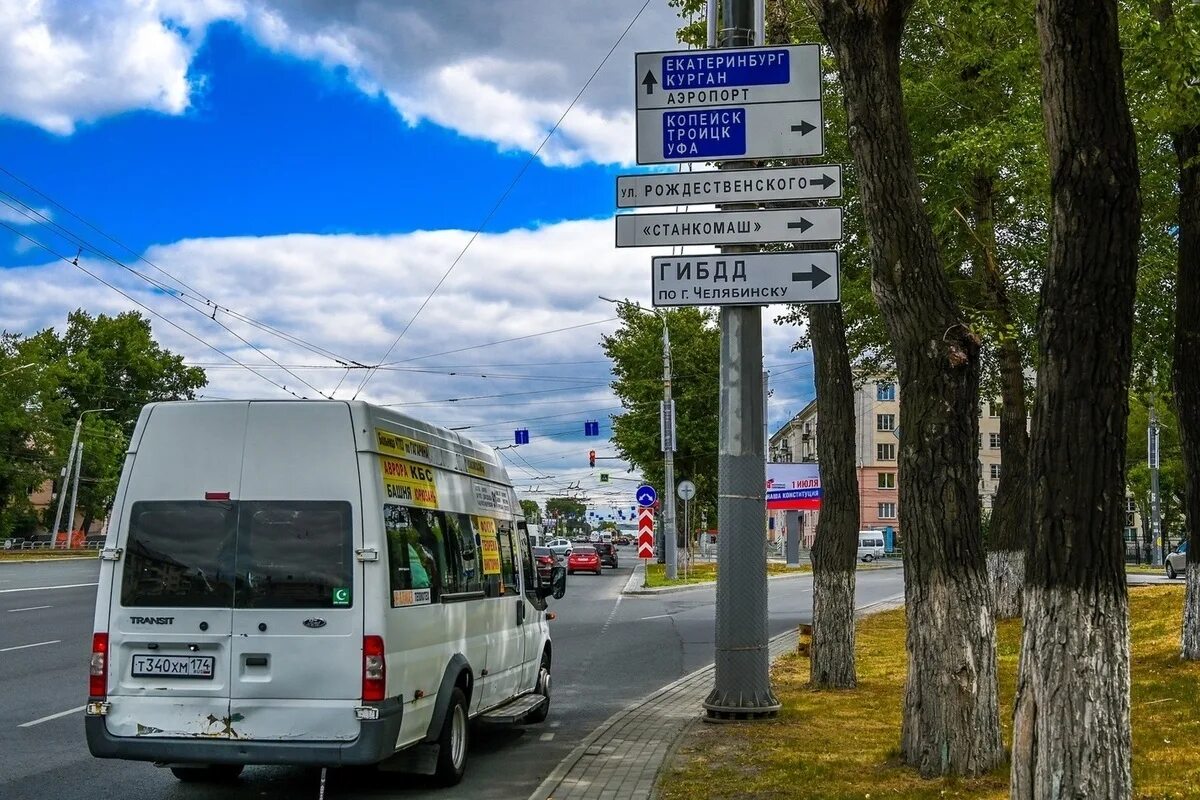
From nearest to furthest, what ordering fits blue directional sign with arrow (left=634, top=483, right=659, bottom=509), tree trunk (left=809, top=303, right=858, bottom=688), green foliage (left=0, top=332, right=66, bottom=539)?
tree trunk (left=809, top=303, right=858, bottom=688) < blue directional sign with arrow (left=634, top=483, right=659, bottom=509) < green foliage (left=0, top=332, right=66, bottom=539)

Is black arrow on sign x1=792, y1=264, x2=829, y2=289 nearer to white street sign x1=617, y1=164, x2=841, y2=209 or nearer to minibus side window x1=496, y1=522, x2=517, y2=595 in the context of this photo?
white street sign x1=617, y1=164, x2=841, y2=209

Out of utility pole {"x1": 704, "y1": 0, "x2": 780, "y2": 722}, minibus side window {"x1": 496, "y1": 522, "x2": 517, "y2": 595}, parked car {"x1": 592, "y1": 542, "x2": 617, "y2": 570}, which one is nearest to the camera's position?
minibus side window {"x1": 496, "y1": 522, "x2": 517, "y2": 595}

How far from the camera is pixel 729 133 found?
1067cm

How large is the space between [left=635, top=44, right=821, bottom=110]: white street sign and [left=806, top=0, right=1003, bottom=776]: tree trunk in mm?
2039

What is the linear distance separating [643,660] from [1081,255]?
13.7 meters

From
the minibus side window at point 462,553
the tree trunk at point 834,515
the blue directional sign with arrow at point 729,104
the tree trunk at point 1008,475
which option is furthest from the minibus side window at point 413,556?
the tree trunk at point 1008,475

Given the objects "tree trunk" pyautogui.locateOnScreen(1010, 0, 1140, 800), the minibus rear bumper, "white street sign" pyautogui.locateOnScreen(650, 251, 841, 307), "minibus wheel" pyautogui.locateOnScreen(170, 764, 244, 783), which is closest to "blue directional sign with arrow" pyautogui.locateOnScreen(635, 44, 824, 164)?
"white street sign" pyautogui.locateOnScreen(650, 251, 841, 307)

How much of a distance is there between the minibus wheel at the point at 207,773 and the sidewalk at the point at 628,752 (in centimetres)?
238

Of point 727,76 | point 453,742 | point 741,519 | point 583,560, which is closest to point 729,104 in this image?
point 727,76

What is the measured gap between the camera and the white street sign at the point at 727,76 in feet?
34.5

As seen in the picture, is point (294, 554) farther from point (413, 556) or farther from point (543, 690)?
point (543, 690)

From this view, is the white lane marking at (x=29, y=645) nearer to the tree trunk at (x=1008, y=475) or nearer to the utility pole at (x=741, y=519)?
the utility pole at (x=741, y=519)

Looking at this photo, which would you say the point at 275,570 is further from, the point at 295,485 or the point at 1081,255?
the point at 1081,255

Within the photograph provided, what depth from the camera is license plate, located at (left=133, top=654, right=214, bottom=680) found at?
25.8ft
